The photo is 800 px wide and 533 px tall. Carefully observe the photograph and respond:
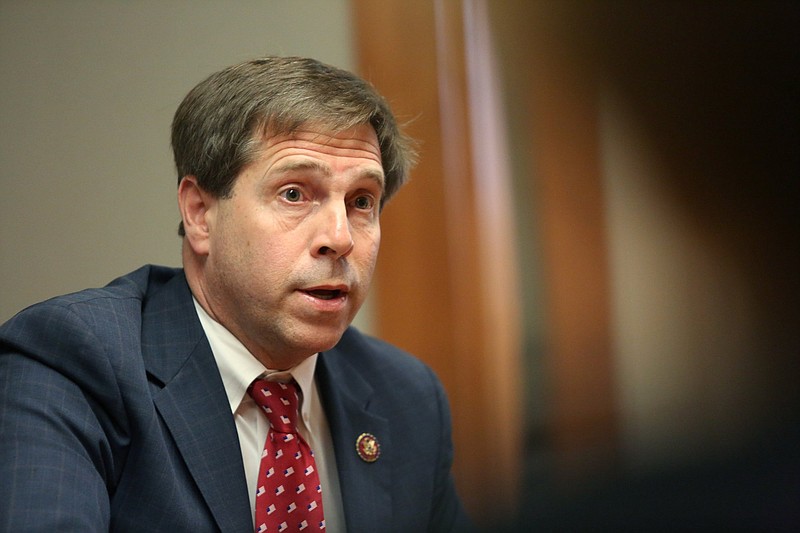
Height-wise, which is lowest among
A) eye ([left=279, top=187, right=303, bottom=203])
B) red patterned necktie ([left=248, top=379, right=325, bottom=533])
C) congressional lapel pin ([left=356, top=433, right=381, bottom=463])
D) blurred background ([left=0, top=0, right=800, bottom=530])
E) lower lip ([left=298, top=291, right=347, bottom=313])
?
congressional lapel pin ([left=356, top=433, right=381, bottom=463])

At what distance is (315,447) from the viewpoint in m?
1.74

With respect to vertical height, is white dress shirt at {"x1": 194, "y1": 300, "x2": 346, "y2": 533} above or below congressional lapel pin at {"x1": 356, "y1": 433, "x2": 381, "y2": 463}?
above

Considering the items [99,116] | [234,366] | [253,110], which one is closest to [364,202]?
[253,110]

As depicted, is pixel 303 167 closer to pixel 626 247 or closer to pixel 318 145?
pixel 318 145

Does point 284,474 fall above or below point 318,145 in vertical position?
below

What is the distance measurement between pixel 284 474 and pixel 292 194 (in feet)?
1.66

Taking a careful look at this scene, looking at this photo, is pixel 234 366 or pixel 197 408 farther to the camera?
pixel 234 366

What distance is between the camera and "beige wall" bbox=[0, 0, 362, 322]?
7.00 feet

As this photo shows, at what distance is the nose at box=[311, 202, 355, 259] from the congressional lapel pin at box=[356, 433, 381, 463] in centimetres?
43

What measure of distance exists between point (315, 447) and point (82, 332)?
554mm

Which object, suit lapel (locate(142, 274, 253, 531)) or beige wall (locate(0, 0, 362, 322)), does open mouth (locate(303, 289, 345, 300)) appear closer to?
suit lapel (locate(142, 274, 253, 531))

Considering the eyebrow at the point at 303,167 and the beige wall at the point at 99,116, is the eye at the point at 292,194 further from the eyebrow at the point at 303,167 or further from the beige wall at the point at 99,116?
the beige wall at the point at 99,116

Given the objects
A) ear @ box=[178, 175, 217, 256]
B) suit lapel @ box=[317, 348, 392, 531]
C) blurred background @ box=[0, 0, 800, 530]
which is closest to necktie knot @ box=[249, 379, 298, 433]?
suit lapel @ box=[317, 348, 392, 531]

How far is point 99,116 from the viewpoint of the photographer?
7.29ft
